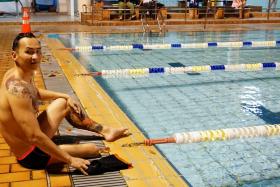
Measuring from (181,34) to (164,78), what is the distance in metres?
6.61

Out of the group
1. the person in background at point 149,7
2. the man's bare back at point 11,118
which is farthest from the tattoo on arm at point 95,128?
the person in background at point 149,7

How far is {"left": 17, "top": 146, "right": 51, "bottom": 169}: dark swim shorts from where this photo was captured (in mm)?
3098

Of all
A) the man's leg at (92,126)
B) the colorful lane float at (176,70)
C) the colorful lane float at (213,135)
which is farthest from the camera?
the colorful lane float at (176,70)

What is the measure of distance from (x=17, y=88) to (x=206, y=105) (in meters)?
3.38

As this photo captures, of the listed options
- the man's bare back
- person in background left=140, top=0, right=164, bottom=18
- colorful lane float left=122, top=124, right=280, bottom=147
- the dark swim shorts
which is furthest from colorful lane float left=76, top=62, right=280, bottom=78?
person in background left=140, top=0, right=164, bottom=18

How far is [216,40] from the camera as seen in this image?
12328mm

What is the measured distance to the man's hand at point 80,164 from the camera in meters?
3.11

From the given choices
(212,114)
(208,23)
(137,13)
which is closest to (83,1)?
(137,13)

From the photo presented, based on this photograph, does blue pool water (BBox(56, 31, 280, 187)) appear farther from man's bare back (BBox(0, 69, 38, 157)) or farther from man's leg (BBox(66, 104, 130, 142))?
man's bare back (BBox(0, 69, 38, 157))

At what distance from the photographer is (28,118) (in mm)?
2783

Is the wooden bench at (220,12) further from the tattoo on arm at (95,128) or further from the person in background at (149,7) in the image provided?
the tattoo on arm at (95,128)

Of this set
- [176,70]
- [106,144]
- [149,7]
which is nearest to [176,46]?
[176,70]

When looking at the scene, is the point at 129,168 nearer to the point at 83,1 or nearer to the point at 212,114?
the point at 212,114

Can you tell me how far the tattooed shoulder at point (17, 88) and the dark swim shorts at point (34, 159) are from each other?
0.46m
